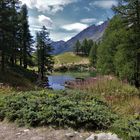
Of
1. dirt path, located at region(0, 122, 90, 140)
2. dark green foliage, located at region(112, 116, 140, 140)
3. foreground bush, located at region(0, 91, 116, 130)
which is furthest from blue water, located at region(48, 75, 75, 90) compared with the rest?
dark green foliage, located at region(112, 116, 140, 140)

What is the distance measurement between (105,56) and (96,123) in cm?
4471

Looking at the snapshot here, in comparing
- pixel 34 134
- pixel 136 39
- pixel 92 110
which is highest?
pixel 136 39

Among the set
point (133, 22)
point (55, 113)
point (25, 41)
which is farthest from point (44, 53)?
point (55, 113)

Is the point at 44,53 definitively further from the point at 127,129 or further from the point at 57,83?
the point at 127,129

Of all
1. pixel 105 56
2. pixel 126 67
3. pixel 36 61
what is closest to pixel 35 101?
pixel 126 67

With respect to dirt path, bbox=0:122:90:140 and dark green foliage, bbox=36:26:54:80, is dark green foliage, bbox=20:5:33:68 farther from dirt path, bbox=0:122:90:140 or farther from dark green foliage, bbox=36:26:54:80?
dirt path, bbox=0:122:90:140

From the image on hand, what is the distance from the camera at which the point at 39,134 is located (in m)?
8.84

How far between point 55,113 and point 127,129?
2229mm

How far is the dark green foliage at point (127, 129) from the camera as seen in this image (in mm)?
7758

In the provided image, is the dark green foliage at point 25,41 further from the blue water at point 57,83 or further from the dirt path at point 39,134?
the dirt path at point 39,134

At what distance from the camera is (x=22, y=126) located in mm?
9570

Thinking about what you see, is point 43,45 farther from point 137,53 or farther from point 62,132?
point 62,132

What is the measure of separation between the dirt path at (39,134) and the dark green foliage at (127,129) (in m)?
0.84

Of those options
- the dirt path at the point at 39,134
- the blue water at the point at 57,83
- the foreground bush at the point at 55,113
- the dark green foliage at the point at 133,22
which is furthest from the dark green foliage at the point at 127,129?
the dark green foliage at the point at 133,22
